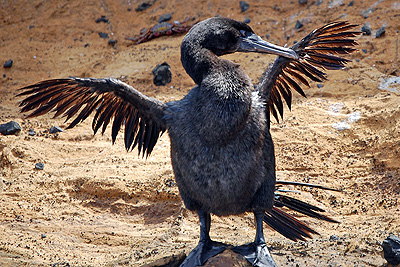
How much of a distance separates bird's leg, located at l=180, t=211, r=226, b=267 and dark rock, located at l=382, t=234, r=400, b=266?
1.31 meters

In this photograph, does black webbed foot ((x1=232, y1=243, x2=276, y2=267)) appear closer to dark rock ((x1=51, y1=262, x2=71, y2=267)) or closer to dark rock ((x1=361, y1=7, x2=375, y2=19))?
dark rock ((x1=51, y1=262, x2=71, y2=267))

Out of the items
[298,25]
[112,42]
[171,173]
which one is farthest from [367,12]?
[171,173]

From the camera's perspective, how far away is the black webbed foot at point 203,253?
3662 millimetres

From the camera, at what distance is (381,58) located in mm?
8328

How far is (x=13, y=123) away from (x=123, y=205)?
2612mm

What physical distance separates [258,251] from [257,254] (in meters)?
0.03

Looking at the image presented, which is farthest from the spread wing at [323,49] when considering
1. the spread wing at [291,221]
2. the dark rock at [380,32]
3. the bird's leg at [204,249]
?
the dark rock at [380,32]

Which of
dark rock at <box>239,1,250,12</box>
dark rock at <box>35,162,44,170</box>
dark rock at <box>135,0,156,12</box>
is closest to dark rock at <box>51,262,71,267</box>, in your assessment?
dark rock at <box>35,162,44,170</box>

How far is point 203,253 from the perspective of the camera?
12.2 ft

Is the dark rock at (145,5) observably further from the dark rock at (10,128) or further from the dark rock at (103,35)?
the dark rock at (10,128)

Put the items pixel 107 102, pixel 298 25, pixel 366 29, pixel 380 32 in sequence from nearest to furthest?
pixel 107 102 < pixel 380 32 < pixel 366 29 < pixel 298 25

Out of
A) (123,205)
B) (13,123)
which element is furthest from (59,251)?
(13,123)

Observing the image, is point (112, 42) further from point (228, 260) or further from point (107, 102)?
point (228, 260)

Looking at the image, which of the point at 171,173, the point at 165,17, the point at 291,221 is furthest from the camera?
the point at 165,17
